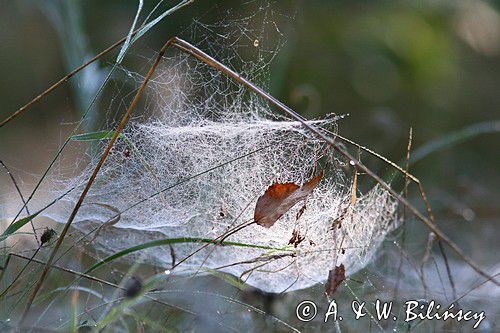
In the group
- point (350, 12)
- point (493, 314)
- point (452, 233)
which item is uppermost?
point (350, 12)

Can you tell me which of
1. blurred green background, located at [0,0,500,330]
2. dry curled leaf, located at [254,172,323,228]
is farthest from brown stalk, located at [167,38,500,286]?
blurred green background, located at [0,0,500,330]

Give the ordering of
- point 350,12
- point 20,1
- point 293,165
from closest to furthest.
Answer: point 293,165 < point 350,12 < point 20,1

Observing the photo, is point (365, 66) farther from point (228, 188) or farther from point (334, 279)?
point (334, 279)

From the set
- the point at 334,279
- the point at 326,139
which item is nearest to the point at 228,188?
the point at 334,279

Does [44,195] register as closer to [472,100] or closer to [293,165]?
[293,165]

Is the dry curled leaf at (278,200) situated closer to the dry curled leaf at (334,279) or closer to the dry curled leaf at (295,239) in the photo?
the dry curled leaf at (295,239)

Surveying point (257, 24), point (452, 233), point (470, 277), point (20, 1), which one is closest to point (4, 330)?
point (470, 277)
